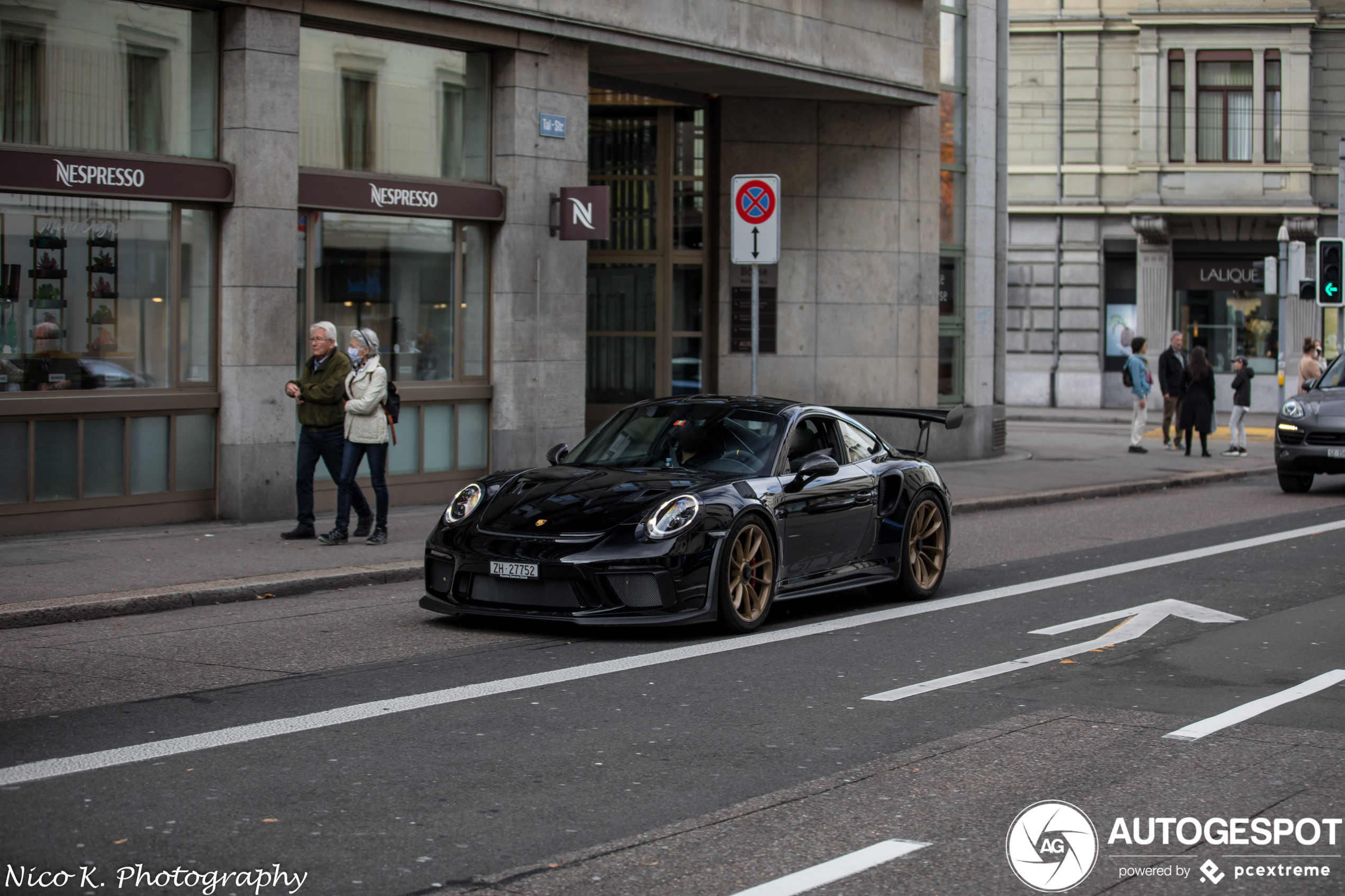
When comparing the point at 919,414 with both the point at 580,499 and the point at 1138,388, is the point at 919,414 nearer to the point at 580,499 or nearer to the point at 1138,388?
the point at 580,499

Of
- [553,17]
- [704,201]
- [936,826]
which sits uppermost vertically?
[553,17]

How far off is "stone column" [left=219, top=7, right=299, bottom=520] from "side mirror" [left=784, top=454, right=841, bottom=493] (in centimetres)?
624

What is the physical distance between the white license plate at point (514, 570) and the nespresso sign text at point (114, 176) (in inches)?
248

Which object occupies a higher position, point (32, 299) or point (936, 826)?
point (32, 299)

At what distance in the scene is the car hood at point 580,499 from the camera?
28.2ft

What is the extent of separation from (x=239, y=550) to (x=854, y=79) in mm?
11028

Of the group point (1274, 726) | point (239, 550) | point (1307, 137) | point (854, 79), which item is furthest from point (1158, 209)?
point (1274, 726)

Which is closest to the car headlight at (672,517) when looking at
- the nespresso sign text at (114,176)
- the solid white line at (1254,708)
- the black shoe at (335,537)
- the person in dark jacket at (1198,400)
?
the solid white line at (1254,708)

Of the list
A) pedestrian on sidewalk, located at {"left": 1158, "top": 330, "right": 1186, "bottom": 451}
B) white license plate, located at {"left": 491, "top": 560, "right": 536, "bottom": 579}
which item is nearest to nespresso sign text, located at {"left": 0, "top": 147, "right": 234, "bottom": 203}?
white license plate, located at {"left": 491, "top": 560, "right": 536, "bottom": 579}

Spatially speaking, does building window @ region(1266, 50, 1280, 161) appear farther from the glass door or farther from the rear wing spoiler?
the rear wing spoiler

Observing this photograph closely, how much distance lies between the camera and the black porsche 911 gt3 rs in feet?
27.9

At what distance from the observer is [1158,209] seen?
36.8 metres

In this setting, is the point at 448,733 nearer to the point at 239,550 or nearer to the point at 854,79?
the point at 239,550

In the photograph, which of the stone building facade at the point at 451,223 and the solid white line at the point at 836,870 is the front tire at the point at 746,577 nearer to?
the solid white line at the point at 836,870
